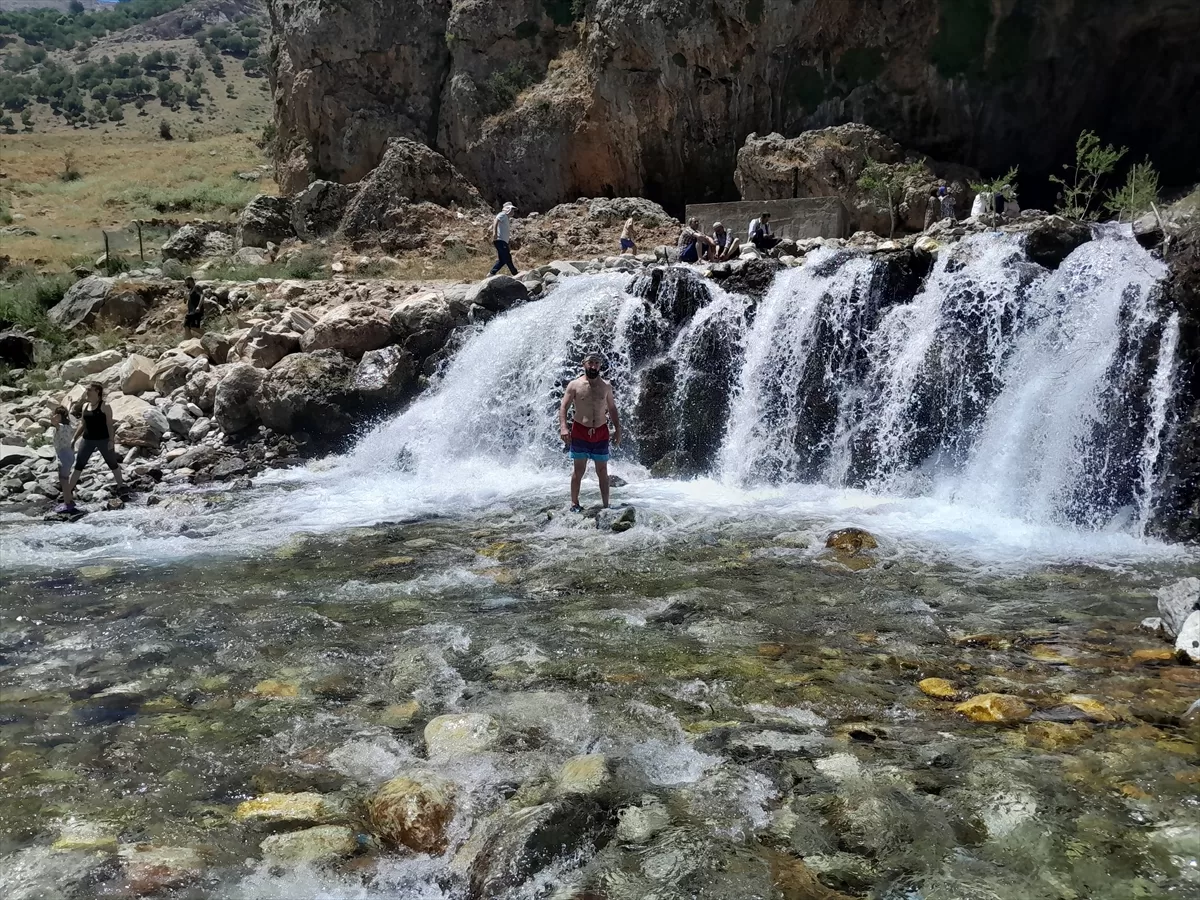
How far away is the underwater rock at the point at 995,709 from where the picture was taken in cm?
424

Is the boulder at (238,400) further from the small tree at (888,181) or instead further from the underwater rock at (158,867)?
the small tree at (888,181)

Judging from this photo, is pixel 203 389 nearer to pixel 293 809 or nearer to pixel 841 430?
pixel 841 430

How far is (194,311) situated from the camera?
1527 cm

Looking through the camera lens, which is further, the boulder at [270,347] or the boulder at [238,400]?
the boulder at [270,347]

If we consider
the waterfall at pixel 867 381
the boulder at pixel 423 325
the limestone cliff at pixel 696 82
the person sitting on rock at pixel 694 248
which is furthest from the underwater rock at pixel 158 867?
the limestone cliff at pixel 696 82

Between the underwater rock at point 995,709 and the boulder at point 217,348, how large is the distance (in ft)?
39.5

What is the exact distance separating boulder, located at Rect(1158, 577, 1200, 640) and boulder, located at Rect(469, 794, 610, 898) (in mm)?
3473

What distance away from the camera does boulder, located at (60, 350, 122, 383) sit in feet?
46.5

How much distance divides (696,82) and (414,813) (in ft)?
66.4

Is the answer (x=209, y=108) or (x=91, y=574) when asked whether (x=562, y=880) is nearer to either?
(x=91, y=574)

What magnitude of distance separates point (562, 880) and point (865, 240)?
13660 millimetres

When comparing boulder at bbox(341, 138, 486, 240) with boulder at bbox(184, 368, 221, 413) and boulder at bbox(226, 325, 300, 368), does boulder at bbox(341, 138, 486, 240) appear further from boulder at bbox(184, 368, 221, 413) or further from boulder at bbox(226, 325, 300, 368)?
boulder at bbox(184, 368, 221, 413)

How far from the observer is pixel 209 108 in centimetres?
5738

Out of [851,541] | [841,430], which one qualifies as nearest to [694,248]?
[841,430]
